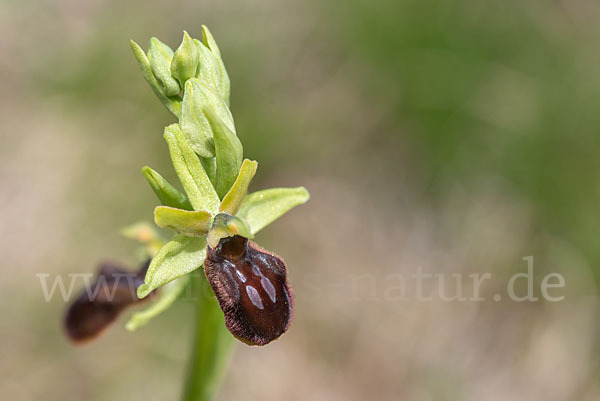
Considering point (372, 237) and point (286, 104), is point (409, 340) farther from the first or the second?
point (286, 104)

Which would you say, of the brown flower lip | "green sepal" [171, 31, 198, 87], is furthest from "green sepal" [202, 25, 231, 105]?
the brown flower lip

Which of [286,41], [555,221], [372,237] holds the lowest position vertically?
[372,237]

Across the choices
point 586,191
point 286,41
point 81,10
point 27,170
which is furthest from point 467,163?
point 81,10

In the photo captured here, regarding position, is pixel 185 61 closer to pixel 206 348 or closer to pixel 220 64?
pixel 220 64

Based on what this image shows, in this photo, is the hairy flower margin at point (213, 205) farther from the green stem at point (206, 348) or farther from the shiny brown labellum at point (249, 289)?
the green stem at point (206, 348)

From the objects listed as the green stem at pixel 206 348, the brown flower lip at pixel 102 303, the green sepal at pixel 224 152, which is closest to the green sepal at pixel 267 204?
the green sepal at pixel 224 152

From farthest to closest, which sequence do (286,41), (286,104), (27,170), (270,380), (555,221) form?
(286,41)
(286,104)
(27,170)
(555,221)
(270,380)
